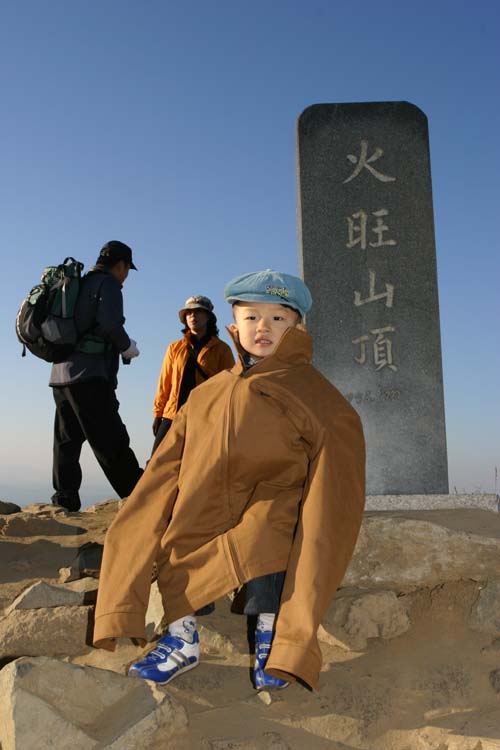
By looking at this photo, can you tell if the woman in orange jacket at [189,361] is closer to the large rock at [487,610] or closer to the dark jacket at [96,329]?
the dark jacket at [96,329]

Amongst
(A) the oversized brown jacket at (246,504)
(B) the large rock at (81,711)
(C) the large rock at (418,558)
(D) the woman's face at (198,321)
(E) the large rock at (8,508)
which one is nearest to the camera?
(B) the large rock at (81,711)

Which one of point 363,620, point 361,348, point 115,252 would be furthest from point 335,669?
point 115,252

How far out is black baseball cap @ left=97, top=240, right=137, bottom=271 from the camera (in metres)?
5.14

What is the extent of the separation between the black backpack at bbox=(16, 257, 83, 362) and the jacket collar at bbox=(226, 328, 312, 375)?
2.43 meters

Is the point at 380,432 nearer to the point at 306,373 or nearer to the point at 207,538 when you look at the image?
the point at 306,373

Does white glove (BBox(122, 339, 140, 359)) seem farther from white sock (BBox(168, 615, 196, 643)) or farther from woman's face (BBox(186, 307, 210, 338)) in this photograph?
white sock (BBox(168, 615, 196, 643))

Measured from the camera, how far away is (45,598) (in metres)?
3.45

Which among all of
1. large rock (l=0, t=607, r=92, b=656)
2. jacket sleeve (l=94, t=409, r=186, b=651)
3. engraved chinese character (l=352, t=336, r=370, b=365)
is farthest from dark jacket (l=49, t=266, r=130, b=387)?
jacket sleeve (l=94, t=409, r=186, b=651)

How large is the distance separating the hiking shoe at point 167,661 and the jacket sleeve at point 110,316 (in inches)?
108

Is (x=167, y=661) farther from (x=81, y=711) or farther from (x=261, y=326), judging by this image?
(x=261, y=326)

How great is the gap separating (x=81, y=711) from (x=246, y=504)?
2.75 ft

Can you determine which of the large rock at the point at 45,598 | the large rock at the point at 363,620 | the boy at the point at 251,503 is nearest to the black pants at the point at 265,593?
the boy at the point at 251,503

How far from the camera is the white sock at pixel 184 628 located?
2479 mm

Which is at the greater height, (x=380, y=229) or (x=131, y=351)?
(x=380, y=229)
